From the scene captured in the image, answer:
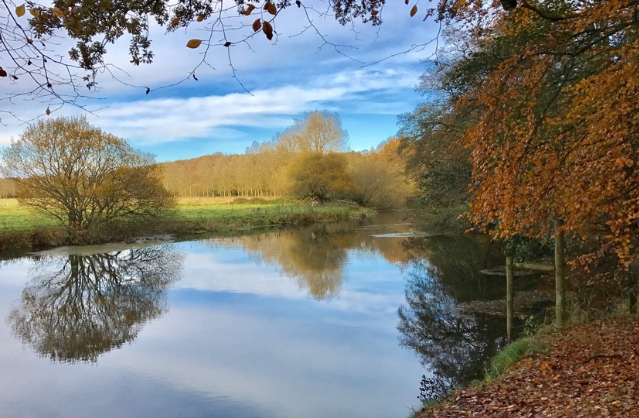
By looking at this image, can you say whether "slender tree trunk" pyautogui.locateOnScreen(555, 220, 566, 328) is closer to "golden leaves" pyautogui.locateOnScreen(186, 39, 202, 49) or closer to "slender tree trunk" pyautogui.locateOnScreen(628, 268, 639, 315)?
"slender tree trunk" pyautogui.locateOnScreen(628, 268, 639, 315)

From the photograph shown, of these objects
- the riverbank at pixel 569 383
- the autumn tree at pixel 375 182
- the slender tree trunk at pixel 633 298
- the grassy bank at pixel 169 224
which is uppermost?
the autumn tree at pixel 375 182

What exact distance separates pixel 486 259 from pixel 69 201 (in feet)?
61.3

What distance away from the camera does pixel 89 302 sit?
1351cm

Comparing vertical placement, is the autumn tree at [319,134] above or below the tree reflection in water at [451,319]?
above

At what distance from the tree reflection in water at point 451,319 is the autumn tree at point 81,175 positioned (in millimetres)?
13940

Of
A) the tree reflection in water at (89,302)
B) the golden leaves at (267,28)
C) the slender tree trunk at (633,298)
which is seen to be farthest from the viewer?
the tree reflection in water at (89,302)

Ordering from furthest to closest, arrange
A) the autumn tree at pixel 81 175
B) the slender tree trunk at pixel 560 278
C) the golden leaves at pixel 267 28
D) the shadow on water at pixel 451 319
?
the autumn tree at pixel 81 175, the shadow on water at pixel 451 319, the slender tree trunk at pixel 560 278, the golden leaves at pixel 267 28

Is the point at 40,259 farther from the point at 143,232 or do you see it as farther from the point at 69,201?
the point at 143,232

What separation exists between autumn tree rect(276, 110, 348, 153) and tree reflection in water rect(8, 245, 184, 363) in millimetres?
30623

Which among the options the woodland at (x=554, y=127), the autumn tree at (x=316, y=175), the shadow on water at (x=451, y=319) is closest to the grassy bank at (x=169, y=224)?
the autumn tree at (x=316, y=175)

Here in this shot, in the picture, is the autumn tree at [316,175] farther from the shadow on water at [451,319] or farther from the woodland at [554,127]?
the woodland at [554,127]

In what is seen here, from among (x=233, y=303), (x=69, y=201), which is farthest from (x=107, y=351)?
(x=69, y=201)

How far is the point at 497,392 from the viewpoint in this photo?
512 centimetres

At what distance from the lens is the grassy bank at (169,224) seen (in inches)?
905
